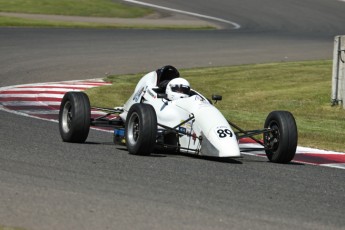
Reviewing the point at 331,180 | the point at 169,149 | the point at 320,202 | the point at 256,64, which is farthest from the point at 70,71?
the point at 320,202

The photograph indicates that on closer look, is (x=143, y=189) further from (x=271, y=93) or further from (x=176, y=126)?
(x=271, y=93)

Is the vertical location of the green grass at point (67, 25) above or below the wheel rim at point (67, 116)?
above

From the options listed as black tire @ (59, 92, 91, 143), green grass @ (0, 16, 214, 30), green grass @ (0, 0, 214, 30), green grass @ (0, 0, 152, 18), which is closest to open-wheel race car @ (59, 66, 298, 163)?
black tire @ (59, 92, 91, 143)

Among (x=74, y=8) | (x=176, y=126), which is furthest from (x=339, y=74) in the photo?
(x=74, y=8)

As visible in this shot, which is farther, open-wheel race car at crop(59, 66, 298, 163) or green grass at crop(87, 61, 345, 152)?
green grass at crop(87, 61, 345, 152)

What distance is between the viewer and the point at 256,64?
27969 mm

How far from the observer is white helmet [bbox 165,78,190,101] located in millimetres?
12906

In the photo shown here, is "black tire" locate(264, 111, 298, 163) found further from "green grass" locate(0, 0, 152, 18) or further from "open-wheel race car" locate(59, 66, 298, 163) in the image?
"green grass" locate(0, 0, 152, 18)

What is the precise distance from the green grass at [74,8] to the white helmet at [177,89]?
96.2 ft

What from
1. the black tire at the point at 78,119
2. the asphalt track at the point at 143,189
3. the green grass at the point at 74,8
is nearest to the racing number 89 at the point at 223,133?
the asphalt track at the point at 143,189

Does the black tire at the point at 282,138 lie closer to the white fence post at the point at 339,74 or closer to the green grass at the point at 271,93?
the green grass at the point at 271,93

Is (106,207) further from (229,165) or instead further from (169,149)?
(169,149)

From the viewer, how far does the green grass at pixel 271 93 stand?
16.7m

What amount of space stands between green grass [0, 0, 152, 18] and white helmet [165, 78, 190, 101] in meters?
29.3
